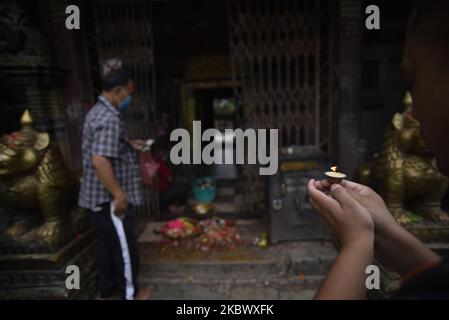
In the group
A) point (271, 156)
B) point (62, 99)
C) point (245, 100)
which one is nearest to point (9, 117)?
point (62, 99)

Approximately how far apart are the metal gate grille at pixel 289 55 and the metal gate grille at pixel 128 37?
4.49 ft

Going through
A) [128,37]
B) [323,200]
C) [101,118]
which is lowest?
[323,200]

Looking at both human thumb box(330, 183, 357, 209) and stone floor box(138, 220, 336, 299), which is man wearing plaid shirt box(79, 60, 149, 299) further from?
human thumb box(330, 183, 357, 209)

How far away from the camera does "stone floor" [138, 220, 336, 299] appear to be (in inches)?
134

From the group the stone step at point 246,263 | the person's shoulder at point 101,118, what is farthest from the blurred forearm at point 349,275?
the stone step at point 246,263

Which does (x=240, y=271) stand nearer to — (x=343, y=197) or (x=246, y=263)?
(x=246, y=263)

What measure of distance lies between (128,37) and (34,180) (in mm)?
2689

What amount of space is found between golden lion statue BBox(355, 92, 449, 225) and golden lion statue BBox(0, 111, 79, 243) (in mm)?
3479

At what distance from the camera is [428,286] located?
2.83 ft

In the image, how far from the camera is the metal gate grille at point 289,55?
4.18 metres

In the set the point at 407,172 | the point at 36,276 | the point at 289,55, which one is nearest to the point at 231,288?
the point at 36,276

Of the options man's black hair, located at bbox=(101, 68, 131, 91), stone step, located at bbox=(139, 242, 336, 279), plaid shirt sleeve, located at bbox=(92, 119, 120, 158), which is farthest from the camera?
stone step, located at bbox=(139, 242, 336, 279)

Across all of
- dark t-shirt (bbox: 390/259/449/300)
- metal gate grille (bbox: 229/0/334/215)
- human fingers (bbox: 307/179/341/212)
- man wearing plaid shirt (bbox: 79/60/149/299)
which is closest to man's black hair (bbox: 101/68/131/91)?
man wearing plaid shirt (bbox: 79/60/149/299)

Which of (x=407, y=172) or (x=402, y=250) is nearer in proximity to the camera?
(x=402, y=250)
